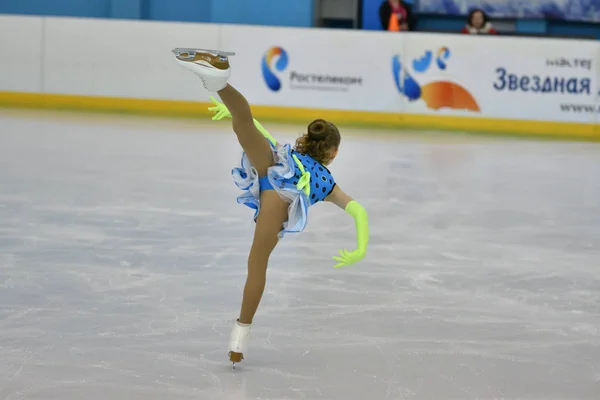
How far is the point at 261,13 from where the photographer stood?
17.0 m

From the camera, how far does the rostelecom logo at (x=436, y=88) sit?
42.3 feet

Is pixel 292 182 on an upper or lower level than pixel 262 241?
upper

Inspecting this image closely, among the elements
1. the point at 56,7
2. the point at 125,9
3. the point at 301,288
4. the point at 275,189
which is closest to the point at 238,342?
the point at 275,189

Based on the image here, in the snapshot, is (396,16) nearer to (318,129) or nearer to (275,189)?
(318,129)

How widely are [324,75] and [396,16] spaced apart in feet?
5.73

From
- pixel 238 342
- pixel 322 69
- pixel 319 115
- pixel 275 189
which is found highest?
pixel 275 189

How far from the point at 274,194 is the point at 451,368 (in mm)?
882

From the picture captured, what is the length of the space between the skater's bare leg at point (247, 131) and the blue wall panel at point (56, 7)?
14.8 metres

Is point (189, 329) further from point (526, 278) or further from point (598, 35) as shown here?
point (598, 35)

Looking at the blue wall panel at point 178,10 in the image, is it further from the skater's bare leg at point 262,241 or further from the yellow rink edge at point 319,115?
the skater's bare leg at point 262,241

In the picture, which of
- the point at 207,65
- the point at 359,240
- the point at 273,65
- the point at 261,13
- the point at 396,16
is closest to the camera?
the point at 207,65

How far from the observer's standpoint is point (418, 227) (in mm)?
6395

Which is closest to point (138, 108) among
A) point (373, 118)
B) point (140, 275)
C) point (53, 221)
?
point (373, 118)

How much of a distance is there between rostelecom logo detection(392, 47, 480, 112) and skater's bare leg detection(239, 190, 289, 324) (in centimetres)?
971
